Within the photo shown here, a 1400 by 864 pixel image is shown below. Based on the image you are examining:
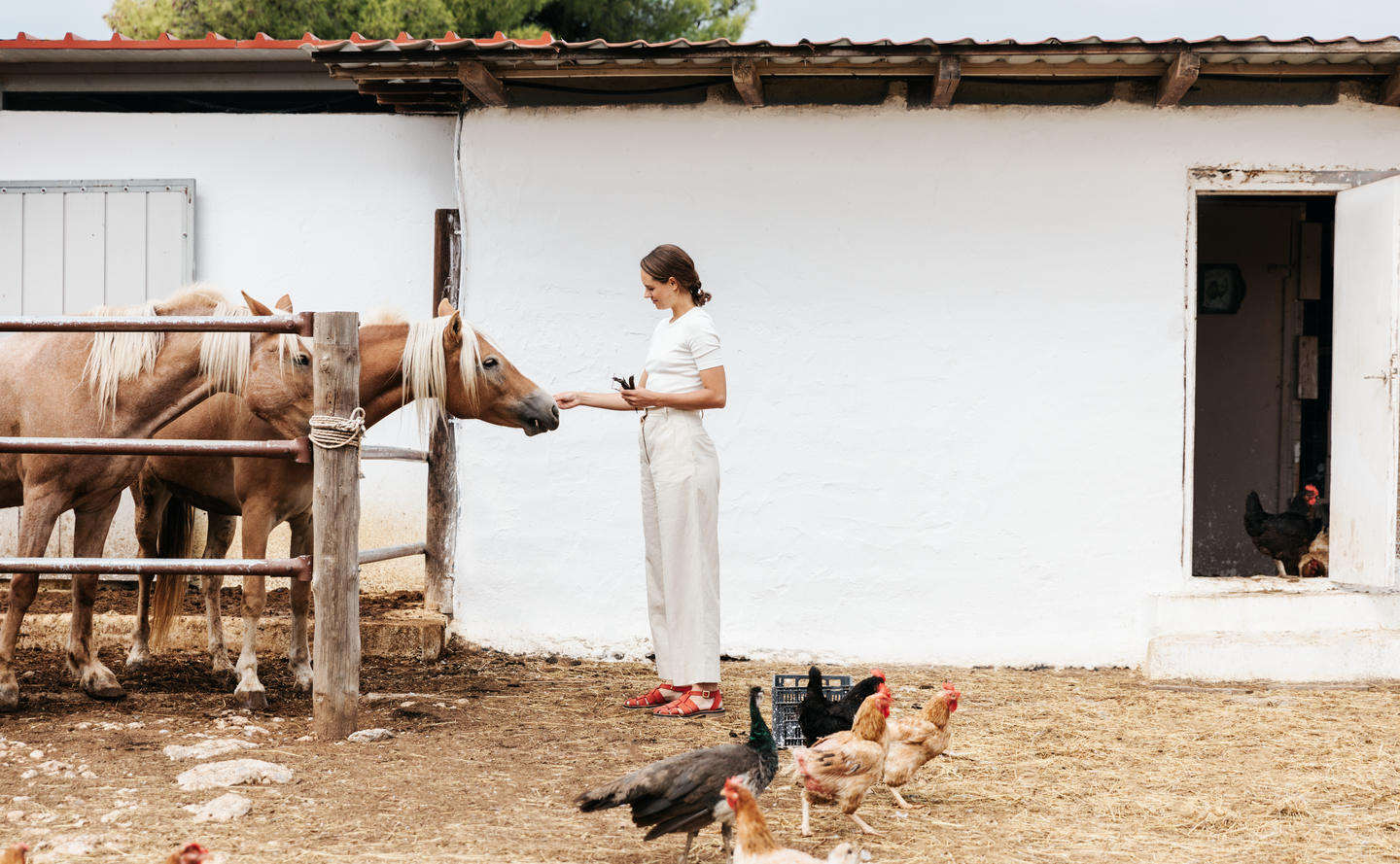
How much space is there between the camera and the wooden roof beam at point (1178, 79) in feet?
17.3

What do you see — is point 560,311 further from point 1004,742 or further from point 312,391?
point 1004,742

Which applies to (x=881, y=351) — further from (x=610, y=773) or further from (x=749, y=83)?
(x=610, y=773)

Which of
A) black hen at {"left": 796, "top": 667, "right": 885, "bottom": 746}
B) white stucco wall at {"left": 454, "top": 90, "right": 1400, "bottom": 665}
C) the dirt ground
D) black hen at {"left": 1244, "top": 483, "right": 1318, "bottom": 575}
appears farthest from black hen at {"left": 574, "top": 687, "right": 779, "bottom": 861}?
black hen at {"left": 1244, "top": 483, "right": 1318, "bottom": 575}

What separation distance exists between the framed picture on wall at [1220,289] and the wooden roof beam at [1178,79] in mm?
3368

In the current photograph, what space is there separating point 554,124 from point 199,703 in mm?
3211

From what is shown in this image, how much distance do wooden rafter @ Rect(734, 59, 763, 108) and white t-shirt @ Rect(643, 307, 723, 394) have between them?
1.41 meters

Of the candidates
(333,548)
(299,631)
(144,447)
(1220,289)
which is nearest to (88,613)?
(299,631)

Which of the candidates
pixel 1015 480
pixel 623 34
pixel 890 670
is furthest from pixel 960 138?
pixel 623 34

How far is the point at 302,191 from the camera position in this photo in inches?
252

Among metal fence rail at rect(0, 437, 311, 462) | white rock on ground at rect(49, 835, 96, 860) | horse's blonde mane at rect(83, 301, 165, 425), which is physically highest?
horse's blonde mane at rect(83, 301, 165, 425)

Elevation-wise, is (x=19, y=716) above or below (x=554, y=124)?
below

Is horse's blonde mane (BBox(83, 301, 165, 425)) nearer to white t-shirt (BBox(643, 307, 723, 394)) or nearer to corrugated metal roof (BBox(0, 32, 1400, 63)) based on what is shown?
corrugated metal roof (BBox(0, 32, 1400, 63))

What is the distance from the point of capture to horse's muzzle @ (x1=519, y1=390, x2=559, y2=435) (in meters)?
4.62

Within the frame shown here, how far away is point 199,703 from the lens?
466cm
